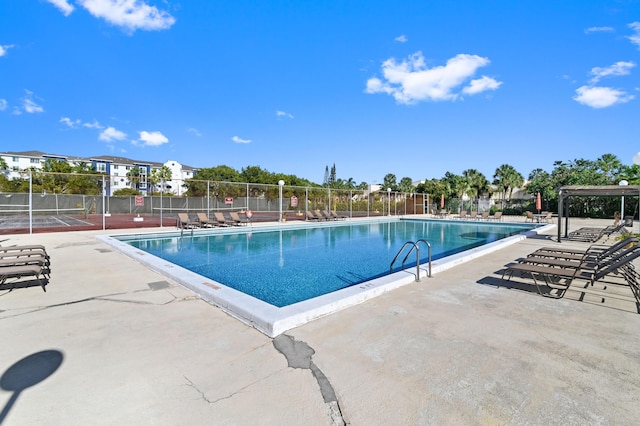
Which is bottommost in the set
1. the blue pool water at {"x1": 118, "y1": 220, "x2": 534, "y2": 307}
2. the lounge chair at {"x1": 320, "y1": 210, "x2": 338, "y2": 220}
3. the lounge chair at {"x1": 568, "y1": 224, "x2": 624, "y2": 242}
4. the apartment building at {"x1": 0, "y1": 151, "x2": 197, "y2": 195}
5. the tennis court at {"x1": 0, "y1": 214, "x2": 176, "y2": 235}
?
the blue pool water at {"x1": 118, "y1": 220, "x2": 534, "y2": 307}

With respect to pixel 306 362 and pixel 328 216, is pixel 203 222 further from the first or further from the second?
pixel 306 362

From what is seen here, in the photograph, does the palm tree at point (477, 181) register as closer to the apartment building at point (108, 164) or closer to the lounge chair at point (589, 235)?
the lounge chair at point (589, 235)

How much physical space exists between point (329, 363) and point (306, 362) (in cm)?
20

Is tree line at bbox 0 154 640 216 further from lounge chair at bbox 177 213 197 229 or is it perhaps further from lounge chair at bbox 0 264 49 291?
lounge chair at bbox 0 264 49 291

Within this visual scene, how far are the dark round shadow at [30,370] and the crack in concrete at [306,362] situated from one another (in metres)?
1.83

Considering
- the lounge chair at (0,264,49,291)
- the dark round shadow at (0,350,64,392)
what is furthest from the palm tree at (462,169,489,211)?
the dark round shadow at (0,350,64,392)

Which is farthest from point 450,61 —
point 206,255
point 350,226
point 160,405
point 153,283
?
point 160,405

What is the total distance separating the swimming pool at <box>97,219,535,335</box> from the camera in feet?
12.7

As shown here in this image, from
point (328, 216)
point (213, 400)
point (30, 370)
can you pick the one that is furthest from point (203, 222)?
point (213, 400)

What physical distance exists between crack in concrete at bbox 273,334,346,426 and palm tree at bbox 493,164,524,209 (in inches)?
1823

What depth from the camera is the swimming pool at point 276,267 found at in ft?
12.7

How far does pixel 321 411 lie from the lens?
6.56 ft

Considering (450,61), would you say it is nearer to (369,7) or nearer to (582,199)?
(369,7)

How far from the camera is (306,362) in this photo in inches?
104
